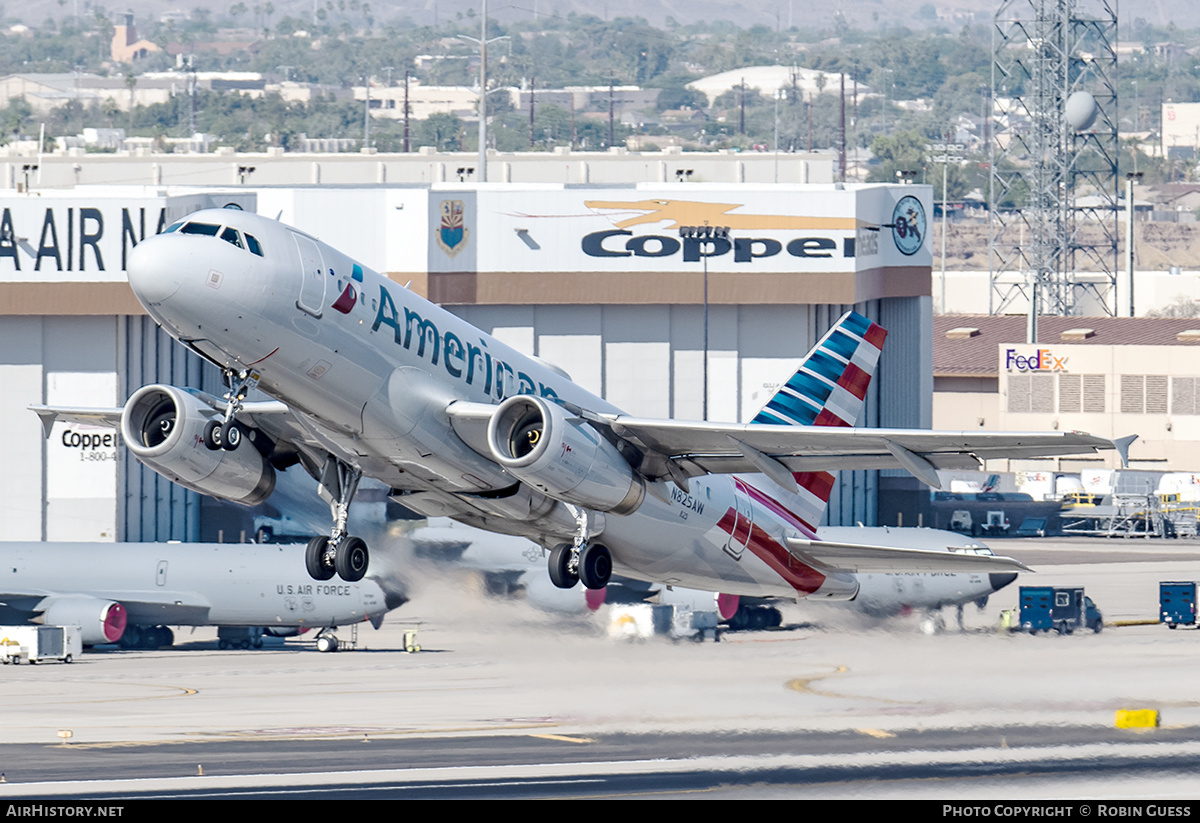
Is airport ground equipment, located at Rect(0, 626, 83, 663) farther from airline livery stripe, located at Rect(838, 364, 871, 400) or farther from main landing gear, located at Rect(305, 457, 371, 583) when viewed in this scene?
airline livery stripe, located at Rect(838, 364, 871, 400)

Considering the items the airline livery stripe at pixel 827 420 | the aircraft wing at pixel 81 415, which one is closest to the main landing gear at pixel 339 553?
the aircraft wing at pixel 81 415

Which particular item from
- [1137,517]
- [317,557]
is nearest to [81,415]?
[317,557]

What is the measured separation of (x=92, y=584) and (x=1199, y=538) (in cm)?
6763

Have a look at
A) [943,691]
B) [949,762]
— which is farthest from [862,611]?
[949,762]

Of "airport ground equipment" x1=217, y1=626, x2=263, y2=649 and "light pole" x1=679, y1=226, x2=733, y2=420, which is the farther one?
"light pole" x1=679, y1=226, x2=733, y2=420

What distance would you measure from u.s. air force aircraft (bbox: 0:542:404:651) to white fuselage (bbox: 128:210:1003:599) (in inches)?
1435

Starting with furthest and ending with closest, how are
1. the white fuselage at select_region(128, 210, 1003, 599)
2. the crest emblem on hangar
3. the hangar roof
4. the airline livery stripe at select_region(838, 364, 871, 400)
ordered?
1. the hangar roof
2. the crest emblem on hangar
3. the airline livery stripe at select_region(838, 364, 871, 400)
4. the white fuselage at select_region(128, 210, 1003, 599)

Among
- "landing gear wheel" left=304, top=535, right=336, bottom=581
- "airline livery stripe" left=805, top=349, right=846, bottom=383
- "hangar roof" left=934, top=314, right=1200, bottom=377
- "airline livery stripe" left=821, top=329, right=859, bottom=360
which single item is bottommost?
"landing gear wheel" left=304, top=535, right=336, bottom=581

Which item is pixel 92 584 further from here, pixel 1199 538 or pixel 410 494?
pixel 1199 538

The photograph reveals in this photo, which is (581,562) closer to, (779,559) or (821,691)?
(779,559)

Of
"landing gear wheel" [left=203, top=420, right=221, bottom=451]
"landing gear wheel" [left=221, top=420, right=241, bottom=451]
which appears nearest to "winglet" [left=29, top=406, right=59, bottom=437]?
"landing gear wheel" [left=203, top=420, right=221, bottom=451]

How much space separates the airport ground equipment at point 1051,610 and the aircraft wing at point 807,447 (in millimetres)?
35220

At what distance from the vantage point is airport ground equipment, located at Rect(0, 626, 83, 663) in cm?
8181

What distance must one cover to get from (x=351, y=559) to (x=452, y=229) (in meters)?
57.4
